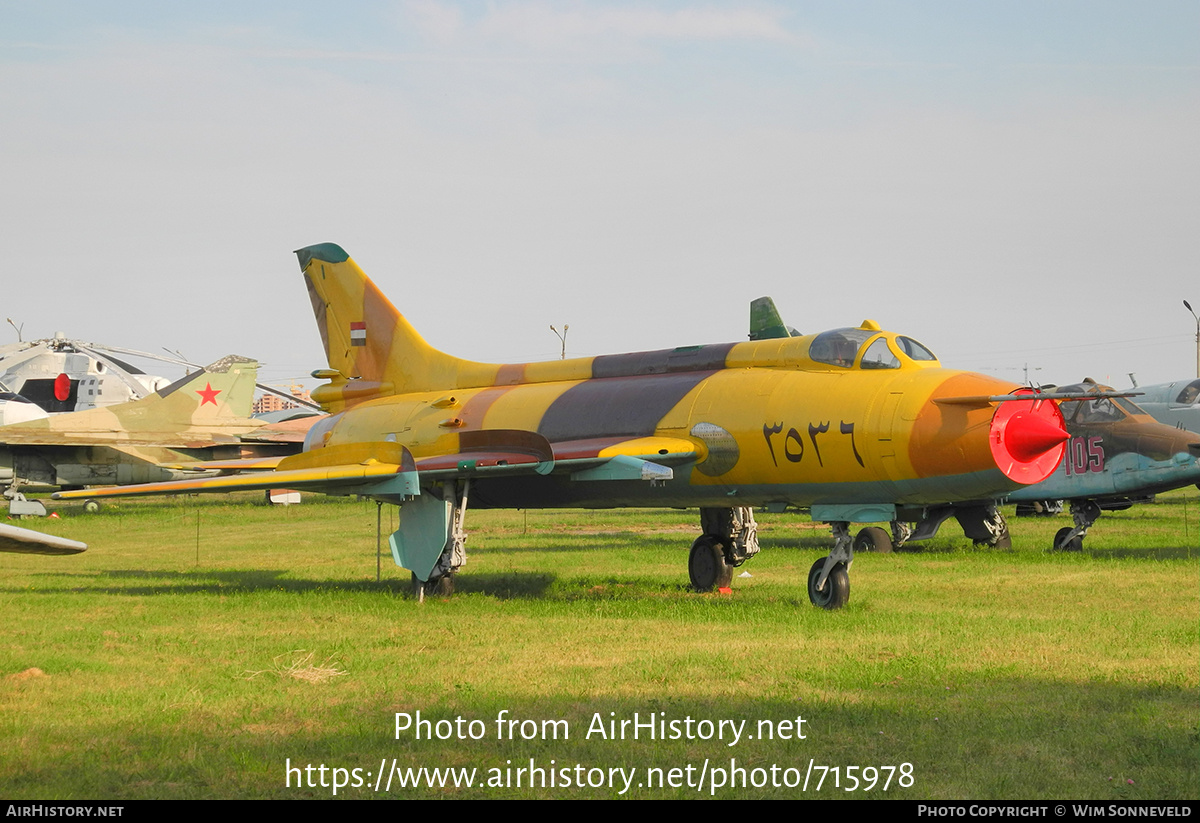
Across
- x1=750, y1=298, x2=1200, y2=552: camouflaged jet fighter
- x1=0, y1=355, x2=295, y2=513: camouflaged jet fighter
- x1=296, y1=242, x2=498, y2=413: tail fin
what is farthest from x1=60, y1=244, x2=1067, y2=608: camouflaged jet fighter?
x1=0, y1=355, x2=295, y2=513: camouflaged jet fighter

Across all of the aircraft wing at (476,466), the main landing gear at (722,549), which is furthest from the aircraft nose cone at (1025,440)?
the main landing gear at (722,549)

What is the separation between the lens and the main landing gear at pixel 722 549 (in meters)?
16.1

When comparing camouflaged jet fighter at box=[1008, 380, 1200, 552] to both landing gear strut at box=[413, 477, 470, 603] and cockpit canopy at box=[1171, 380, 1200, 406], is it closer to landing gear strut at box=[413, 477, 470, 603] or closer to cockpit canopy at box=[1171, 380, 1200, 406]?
cockpit canopy at box=[1171, 380, 1200, 406]

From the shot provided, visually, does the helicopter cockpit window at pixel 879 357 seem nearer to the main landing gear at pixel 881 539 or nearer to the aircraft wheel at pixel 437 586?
the aircraft wheel at pixel 437 586

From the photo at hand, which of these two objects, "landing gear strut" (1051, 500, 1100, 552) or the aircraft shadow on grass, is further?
"landing gear strut" (1051, 500, 1100, 552)

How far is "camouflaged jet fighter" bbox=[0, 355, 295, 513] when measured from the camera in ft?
115

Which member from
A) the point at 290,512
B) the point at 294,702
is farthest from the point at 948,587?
the point at 290,512

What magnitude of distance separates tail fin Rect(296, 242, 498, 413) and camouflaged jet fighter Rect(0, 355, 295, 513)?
16253 mm

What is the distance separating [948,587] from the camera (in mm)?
15828

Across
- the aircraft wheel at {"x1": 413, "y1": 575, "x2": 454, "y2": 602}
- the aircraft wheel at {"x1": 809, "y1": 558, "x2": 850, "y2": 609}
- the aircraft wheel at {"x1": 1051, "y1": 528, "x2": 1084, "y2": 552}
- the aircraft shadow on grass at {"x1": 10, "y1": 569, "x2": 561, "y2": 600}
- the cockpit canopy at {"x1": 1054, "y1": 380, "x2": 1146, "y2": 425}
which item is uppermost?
the cockpit canopy at {"x1": 1054, "y1": 380, "x2": 1146, "y2": 425}

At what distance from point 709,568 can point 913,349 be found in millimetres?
4332

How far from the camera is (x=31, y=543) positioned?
581 cm

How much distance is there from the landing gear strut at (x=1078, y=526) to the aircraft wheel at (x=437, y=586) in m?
11.6
